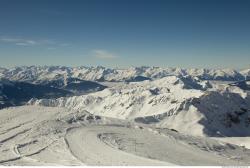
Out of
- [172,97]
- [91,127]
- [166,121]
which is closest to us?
[91,127]

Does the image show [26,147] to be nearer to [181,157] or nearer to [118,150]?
[118,150]

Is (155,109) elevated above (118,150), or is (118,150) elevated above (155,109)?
(118,150)

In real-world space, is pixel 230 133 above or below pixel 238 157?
below

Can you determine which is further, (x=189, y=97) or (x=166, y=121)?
(x=189, y=97)

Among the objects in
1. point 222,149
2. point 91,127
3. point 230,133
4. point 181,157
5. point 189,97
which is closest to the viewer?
point 181,157

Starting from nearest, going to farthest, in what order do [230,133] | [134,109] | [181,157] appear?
[181,157] < [230,133] < [134,109]

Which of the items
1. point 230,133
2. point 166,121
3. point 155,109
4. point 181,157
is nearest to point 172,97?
point 155,109

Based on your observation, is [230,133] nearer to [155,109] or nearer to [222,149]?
[155,109]

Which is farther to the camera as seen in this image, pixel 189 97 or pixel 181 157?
pixel 189 97

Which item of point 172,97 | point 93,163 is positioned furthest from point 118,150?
point 172,97
